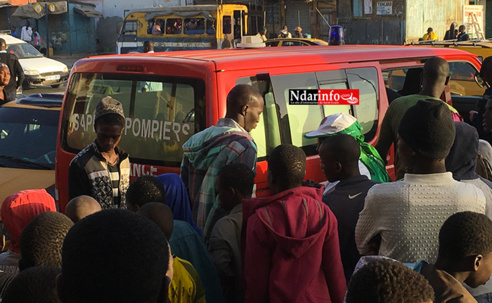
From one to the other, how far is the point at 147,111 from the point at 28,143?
2.37 m

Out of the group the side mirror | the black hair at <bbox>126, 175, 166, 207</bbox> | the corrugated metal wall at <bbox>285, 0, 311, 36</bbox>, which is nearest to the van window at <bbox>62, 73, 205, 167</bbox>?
the black hair at <bbox>126, 175, 166, 207</bbox>

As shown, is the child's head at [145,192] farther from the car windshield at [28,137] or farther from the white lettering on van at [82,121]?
the car windshield at [28,137]

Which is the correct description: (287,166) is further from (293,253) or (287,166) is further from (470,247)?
(470,247)

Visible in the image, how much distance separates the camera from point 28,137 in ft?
21.4

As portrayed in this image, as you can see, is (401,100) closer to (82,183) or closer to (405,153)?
(405,153)

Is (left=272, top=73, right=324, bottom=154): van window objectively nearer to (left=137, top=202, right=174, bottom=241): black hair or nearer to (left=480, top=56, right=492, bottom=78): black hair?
(left=137, top=202, right=174, bottom=241): black hair

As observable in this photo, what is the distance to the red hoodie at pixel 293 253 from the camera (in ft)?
10.4

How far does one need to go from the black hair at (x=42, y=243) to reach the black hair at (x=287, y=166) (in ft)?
3.69

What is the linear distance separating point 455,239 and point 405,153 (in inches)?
24.4

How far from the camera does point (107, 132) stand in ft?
12.8

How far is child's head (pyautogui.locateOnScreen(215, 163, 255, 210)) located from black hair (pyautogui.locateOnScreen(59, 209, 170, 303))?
2.07m

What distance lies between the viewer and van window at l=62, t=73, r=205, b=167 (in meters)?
4.41

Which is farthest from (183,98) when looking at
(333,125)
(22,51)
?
(22,51)

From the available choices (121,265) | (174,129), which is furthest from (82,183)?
(121,265)
